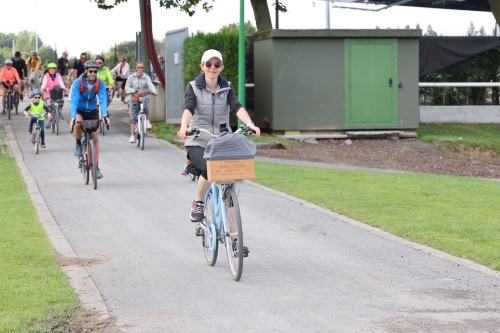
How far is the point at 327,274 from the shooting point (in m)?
7.97

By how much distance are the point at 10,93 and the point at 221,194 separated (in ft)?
67.8

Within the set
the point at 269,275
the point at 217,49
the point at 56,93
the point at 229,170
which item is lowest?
the point at 269,275

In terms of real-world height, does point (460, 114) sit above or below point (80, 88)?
below

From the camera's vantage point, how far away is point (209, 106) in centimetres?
850

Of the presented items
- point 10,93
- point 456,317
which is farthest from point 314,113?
point 456,317

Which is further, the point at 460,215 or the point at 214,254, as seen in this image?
the point at 460,215

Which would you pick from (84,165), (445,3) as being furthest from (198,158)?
(445,3)

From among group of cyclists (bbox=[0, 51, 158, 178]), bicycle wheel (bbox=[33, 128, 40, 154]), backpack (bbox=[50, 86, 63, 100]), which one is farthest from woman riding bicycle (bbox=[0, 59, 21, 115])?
bicycle wheel (bbox=[33, 128, 40, 154])

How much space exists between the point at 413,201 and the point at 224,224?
18.2 ft

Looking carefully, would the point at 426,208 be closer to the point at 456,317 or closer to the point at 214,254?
the point at 214,254

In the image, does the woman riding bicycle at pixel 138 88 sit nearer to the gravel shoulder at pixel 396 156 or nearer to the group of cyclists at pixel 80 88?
the group of cyclists at pixel 80 88

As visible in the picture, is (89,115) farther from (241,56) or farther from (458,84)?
(458,84)

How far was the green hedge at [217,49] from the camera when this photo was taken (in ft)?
75.9

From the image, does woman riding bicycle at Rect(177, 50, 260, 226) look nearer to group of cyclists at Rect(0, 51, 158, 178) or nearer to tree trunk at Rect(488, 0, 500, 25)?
group of cyclists at Rect(0, 51, 158, 178)
